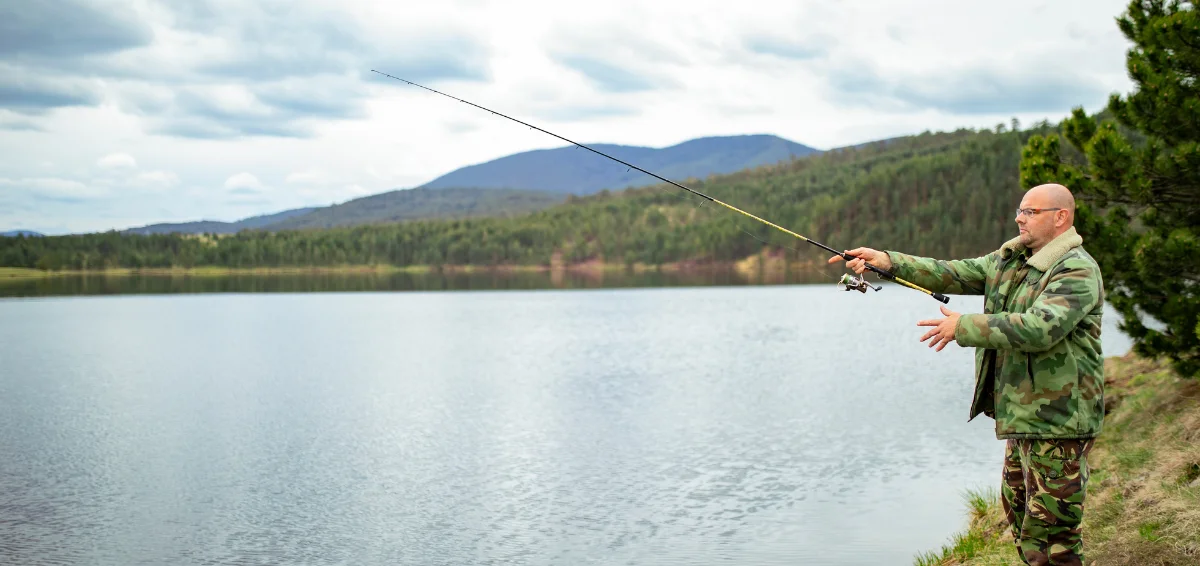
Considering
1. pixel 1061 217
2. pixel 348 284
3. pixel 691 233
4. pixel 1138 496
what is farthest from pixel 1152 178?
pixel 691 233

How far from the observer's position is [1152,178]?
1031 centimetres

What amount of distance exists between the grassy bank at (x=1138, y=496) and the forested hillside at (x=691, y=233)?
9040 cm

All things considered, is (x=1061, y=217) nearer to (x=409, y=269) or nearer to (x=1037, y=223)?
(x=1037, y=223)

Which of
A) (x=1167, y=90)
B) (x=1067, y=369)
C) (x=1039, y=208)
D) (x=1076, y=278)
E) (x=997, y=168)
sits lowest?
(x=1067, y=369)

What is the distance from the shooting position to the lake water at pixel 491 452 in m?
10.3

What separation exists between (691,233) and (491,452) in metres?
149

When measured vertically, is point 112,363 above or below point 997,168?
below

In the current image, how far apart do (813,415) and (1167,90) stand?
889 cm

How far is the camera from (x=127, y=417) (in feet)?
60.8

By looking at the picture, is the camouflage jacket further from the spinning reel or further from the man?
the spinning reel

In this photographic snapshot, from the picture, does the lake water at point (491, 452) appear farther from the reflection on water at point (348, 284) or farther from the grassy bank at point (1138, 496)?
the reflection on water at point (348, 284)

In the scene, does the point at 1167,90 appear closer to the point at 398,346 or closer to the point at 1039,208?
the point at 1039,208

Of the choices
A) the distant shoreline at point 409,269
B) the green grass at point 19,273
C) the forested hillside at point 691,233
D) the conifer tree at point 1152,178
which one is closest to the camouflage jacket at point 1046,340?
the conifer tree at point 1152,178

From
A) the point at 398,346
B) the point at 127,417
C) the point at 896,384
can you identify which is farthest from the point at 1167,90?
the point at 398,346
